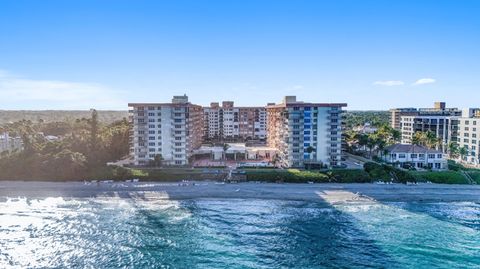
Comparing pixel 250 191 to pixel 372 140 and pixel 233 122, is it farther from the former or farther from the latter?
pixel 233 122

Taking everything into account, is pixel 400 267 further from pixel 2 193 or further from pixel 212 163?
pixel 2 193

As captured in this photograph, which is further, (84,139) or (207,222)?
(84,139)

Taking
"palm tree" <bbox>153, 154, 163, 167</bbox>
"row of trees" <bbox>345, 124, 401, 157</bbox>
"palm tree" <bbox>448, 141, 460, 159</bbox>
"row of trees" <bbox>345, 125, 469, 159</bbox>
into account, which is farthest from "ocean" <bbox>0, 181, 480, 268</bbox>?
"palm tree" <bbox>448, 141, 460, 159</bbox>

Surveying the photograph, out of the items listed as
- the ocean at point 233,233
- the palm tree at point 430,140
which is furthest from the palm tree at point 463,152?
the ocean at point 233,233

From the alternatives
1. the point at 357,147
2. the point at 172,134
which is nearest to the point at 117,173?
the point at 172,134

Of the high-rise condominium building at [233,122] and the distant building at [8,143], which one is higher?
the high-rise condominium building at [233,122]

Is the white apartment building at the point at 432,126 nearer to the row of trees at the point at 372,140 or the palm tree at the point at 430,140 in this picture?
the palm tree at the point at 430,140

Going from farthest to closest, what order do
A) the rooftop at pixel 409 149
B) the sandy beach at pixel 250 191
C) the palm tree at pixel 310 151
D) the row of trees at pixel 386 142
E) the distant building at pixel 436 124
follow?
the distant building at pixel 436 124, the row of trees at pixel 386 142, the rooftop at pixel 409 149, the palm tree at pixel 310 151, the sandy beach at pixel 250 191

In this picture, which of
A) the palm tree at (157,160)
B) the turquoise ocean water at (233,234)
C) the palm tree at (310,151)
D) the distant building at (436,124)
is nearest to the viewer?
the turquoise ocean water at (233,234)
